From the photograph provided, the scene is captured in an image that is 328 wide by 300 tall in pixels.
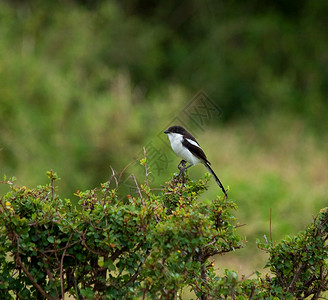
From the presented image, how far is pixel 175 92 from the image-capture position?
10828mm

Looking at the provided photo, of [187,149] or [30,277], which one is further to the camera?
[187,149]

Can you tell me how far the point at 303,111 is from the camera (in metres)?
15.2

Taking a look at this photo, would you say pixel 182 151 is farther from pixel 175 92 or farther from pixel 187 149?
pixel 175 92

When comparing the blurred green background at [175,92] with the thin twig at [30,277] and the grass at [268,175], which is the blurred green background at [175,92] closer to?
the grass at [268,175]

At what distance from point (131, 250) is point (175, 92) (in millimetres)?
8165

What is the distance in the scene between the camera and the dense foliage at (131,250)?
257cm

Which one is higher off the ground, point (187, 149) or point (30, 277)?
point (187, 149)

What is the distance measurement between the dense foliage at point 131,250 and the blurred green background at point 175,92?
2.83m

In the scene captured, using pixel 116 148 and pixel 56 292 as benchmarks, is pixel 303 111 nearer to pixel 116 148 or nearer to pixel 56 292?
pixel 116 148

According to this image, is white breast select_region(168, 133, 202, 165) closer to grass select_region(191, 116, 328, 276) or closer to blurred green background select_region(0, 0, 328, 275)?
blurred green background select_region(0, 0, 328, 275)

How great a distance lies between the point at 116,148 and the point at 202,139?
3.23 metres

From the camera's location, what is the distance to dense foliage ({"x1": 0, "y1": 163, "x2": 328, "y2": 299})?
257 cm

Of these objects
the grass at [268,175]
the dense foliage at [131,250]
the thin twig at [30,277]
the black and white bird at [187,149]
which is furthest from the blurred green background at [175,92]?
the thin twig at [30,277]

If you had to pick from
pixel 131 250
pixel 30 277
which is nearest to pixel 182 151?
pixel 131 250
